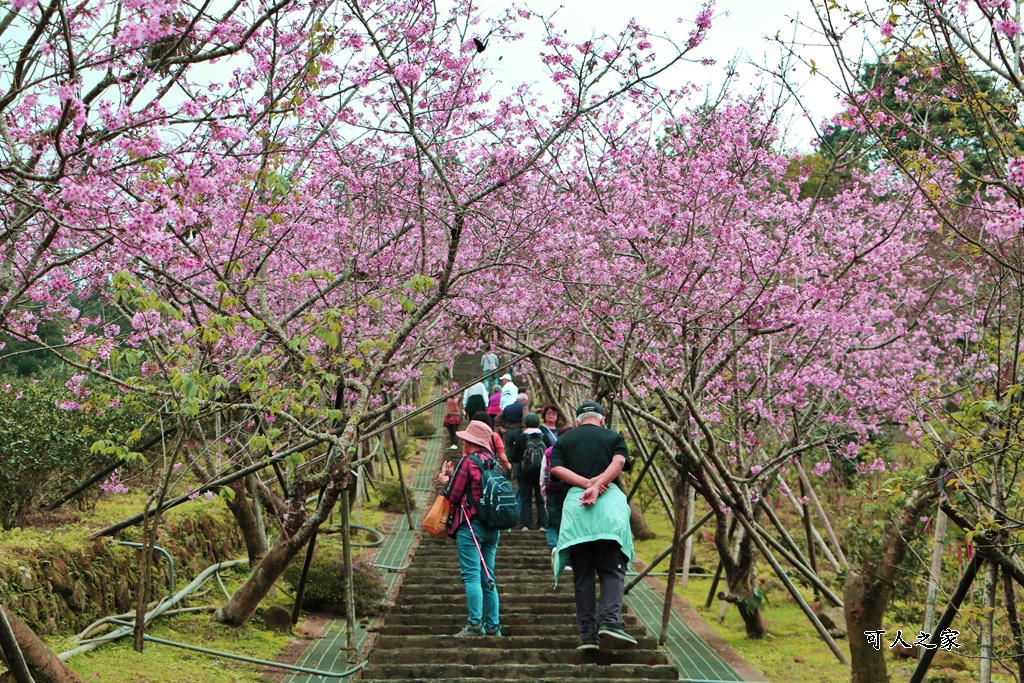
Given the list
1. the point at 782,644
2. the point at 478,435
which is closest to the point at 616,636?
the point at 478,435

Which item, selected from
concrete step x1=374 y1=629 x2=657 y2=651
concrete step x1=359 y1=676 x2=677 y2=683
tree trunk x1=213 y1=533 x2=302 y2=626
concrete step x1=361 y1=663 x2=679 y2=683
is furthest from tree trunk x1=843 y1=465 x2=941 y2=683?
tree trunk x1=213 y1=533 x2=302 y2=626

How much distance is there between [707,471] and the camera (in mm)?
8500

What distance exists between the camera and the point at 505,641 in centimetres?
725

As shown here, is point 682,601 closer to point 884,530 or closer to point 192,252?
point 884,530

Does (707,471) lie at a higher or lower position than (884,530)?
higher

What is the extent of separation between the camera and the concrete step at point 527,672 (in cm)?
618

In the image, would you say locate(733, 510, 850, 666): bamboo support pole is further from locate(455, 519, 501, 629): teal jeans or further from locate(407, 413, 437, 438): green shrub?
locate(407, 413, 437, 438): green shrub

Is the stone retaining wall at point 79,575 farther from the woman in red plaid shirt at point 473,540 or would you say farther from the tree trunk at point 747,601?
the tree trunk at point 747,601

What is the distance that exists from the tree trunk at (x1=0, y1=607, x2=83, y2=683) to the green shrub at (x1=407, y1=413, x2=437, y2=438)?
19.5 meters

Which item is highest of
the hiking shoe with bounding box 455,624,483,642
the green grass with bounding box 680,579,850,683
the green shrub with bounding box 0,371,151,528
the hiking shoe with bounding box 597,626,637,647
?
the green shrub with bounding box 0,371,151,528

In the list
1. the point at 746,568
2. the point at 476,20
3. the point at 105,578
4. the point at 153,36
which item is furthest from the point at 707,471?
the point at 153,36

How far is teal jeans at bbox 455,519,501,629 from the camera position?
7289 millimetres

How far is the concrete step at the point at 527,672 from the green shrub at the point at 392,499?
942 centimetres

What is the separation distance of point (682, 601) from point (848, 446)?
10.1 ft
